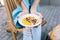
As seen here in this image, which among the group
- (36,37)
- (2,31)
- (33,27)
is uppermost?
(33,27)

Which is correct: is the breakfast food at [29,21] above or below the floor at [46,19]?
above

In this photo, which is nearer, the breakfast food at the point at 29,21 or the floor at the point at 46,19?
the breakfast food at the point at 29,21

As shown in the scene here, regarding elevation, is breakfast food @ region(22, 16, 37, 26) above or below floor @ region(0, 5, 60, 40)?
above

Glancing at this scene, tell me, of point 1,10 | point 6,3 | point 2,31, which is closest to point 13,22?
point 6,3

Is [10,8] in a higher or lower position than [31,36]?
higher

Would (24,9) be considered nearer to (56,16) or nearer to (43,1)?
(56,16)

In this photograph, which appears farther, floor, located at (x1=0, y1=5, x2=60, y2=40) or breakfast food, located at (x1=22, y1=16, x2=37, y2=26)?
floor, located at (x1=0, y1=5, x2=60, y2=40)

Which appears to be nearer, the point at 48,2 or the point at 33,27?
the point at 33,27

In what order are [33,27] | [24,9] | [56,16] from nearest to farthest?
[33,27]
[24,9]
[56,16]

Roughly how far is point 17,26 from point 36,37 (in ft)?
0.91

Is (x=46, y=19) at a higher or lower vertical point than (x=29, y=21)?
lower

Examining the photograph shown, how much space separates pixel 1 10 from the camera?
281 centimetres

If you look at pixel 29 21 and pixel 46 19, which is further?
pixel 46 19

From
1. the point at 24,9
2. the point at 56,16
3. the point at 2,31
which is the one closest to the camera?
the point at 24,9
